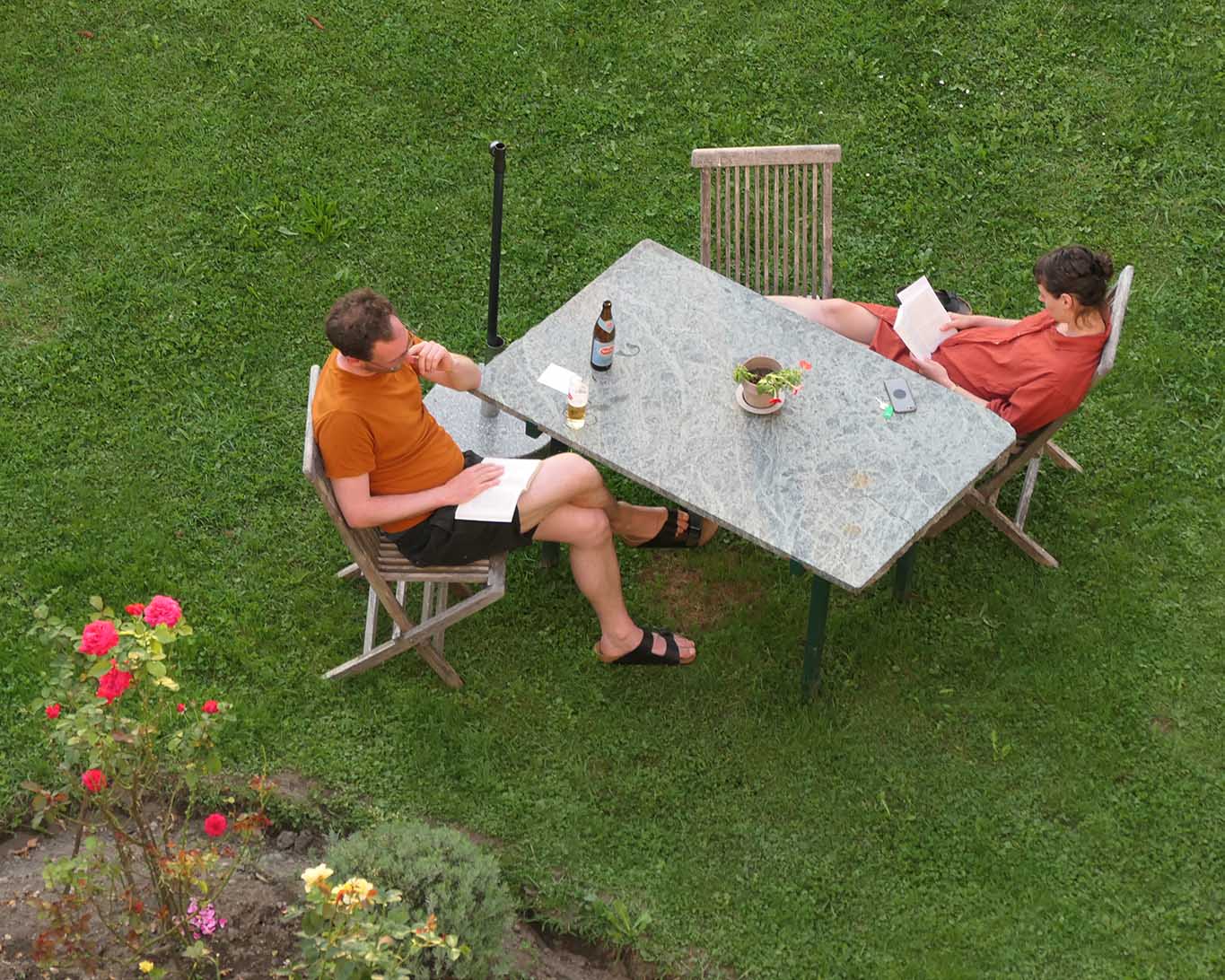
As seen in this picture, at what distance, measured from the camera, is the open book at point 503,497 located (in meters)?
4.96

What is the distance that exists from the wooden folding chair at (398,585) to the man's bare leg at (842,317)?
70.0 inches

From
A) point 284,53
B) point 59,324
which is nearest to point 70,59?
→ point 284,53

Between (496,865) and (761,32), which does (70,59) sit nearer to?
(761,32)

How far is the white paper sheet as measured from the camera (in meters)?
5.04

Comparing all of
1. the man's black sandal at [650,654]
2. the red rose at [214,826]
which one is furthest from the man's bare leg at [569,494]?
the red rose at [214,826]

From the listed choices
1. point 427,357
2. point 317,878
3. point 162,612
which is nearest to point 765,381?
point 427,357

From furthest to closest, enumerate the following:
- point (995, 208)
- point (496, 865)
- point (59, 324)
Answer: point (995, 208), point (59, 324), point (496, 865)

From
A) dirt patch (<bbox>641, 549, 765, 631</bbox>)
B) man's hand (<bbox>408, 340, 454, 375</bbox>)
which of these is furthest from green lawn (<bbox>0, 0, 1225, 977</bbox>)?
man's hand (<bbox>408, 340, 454, 375</bbox>)

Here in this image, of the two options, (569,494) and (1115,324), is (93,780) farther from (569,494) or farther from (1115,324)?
(1115,324)

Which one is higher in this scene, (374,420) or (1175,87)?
(1175,87)

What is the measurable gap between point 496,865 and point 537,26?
529 centimetres

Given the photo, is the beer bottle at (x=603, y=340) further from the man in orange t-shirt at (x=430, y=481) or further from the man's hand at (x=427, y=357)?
the man's hand at (x=427, y=357)

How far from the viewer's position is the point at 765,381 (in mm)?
4863

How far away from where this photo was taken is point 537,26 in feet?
25.9
